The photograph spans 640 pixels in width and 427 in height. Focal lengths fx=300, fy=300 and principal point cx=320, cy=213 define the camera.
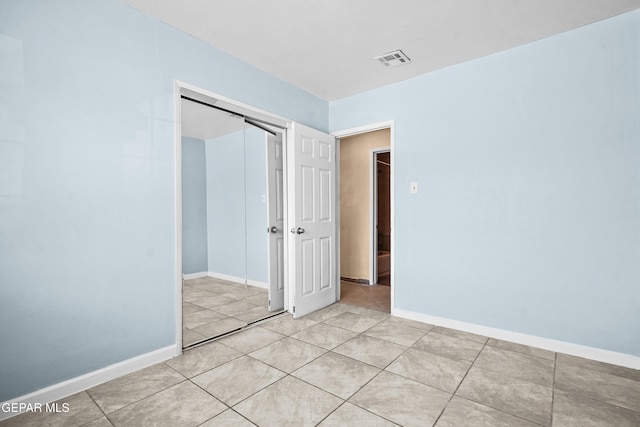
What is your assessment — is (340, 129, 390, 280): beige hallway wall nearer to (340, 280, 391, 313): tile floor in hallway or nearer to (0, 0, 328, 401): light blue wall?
(340, 280, 391, 313): tile floor in hallway

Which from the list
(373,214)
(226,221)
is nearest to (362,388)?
(226,221)

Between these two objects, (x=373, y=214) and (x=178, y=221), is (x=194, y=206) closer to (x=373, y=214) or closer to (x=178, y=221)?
(x=178, y=221)

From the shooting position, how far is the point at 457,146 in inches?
121

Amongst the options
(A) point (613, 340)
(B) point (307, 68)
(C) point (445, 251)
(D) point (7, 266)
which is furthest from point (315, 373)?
(B) point (307, 68)

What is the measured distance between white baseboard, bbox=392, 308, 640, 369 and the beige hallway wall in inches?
72.8

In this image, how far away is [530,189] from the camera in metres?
2.69

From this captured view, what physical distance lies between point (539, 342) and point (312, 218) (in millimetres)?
2485

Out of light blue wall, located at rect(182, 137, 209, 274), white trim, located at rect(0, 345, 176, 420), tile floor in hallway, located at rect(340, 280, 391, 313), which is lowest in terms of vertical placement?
tile floor in hallway, located at rect(340, 280, 391, 313)

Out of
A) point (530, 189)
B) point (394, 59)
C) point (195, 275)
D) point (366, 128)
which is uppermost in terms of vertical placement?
point (394, 59)

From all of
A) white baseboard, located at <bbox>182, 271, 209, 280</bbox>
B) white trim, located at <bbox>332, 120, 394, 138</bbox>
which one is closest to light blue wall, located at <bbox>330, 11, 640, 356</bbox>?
white trim, located at <bbox>332, 120, 394, 138</bbox>

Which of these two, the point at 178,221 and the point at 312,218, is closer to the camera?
the point at 178,221

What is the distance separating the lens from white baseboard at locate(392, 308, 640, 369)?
232 centimetres

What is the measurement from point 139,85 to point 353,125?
2.43m

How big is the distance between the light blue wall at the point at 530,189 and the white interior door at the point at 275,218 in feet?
4.56
